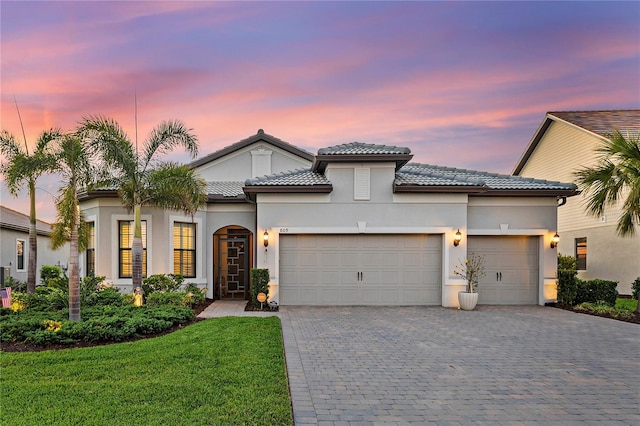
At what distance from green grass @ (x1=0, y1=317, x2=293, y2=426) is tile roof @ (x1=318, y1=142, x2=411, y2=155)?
6.58 m

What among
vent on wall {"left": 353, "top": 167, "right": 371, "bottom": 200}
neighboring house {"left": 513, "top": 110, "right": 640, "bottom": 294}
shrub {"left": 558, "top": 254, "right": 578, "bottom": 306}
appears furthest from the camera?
neighboring house {"left": 513, "top": 110, "right": 640, "bottom": 294}

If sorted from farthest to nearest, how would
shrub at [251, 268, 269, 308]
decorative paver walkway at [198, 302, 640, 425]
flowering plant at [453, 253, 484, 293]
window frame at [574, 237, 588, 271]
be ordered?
window frame at [574, 237, 588, 271], flowering plant at [453, 253, 484, 293], shrub at [251, 268, 269, 308], decorative paver walkway at [198, 302, 640, 425]

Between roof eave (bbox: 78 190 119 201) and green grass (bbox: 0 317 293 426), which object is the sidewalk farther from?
roof eave (bbox: 78 190 119 201)

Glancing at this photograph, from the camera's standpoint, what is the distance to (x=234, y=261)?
48.8 feet

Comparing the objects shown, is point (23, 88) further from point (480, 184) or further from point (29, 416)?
point (480, 184)

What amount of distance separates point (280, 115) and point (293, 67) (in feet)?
11.2

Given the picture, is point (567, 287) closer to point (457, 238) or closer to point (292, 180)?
point (457, 238)

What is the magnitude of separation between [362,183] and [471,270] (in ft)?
14.0

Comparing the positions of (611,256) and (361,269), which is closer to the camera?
(361,269)

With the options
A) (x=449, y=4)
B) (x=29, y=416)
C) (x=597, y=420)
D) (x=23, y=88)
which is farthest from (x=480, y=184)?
(x=23, y=88)

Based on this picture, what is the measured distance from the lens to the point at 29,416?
169 inches

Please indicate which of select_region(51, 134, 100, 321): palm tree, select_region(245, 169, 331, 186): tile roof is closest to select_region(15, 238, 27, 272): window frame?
select_region(51, 134, 100, 321): palm tree

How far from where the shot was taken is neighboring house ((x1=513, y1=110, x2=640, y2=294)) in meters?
16.2

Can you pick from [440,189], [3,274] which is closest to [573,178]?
[440,189]
